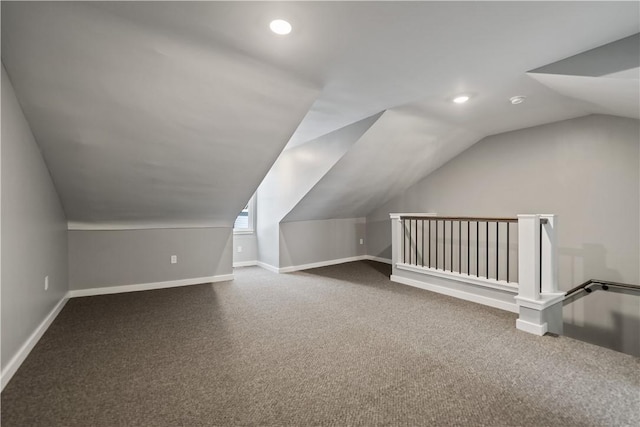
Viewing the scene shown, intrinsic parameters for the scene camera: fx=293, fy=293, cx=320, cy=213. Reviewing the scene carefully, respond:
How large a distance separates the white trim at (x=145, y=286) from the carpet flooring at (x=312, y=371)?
1.50ft

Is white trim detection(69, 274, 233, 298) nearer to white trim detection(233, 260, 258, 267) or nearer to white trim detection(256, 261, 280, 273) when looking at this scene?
white trim detection(256, 261, 280, 273)

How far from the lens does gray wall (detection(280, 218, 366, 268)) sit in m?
5.23

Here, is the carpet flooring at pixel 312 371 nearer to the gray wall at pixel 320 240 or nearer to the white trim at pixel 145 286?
the white trim at pixel 145 286

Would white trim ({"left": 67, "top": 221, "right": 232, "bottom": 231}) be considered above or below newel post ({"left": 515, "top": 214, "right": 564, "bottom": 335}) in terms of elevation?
above

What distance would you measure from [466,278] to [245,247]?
384 cm

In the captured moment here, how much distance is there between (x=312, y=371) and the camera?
201 centimetres

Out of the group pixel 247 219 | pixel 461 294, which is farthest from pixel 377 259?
pixel 247 219

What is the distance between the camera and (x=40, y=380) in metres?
1.88

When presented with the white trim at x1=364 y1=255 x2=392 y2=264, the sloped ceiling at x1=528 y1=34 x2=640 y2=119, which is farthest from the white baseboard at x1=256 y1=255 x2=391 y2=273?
the sloped ceiling at x1=528 y1=34 x2=640 y2=119

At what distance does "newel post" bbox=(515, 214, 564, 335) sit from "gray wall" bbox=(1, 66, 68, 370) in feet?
13.1

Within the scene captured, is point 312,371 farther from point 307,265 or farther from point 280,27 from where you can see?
point 307,265

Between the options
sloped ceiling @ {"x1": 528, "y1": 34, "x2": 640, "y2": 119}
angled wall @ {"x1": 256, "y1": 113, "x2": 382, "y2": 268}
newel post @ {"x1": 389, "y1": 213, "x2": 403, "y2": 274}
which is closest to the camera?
sloped ceiling @ {"x1": 528, "y1": 34, "x2": 640, "y2": 119}

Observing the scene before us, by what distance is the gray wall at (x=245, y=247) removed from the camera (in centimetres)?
557

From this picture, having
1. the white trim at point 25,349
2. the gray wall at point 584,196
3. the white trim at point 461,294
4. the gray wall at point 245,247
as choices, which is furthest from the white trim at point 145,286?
the gray wall at point 584,196
